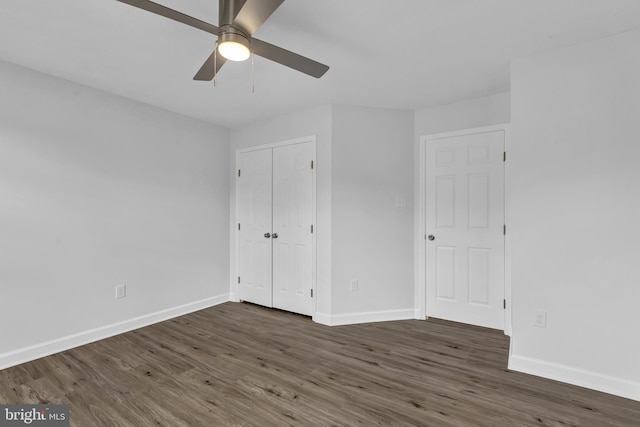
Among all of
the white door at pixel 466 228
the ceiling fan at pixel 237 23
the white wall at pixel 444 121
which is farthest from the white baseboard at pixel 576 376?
the ceiling fan at pixel 237 23

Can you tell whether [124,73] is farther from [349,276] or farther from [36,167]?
[349,276]

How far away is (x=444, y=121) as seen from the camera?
334 centimetres

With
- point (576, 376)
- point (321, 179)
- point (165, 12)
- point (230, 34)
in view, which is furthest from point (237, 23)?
point (576, 376)

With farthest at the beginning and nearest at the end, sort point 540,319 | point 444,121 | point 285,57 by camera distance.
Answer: point 444,121, point 540,319, point 285,57

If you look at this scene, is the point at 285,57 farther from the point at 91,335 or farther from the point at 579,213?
the point at 91,335

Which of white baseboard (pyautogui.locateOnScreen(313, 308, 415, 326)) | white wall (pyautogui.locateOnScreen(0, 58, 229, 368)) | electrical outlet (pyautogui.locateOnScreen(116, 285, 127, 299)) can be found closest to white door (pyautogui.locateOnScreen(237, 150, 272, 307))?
A: white wall (pyautogui.locateOnScreen(0, 58, 229, 368))

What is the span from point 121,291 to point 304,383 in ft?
7.01

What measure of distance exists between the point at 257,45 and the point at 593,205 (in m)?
2.38

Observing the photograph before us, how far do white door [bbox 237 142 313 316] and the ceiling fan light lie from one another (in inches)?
75.8

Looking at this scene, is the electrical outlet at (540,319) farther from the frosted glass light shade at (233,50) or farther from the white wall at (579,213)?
the frosted glass light shade at (233,50)

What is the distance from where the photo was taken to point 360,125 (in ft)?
11.2

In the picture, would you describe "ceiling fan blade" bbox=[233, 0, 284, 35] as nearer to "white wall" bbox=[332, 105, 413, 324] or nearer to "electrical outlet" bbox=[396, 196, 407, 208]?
"white wall" bbox=[332, 105, 413, 324]

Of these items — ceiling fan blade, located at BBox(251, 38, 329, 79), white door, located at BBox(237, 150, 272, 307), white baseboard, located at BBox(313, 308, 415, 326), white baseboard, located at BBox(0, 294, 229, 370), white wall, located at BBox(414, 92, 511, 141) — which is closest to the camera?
ceiling fan blade, located at BBox(251, 38, 329, 79)

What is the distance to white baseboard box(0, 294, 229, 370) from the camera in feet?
7.95
